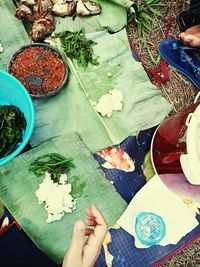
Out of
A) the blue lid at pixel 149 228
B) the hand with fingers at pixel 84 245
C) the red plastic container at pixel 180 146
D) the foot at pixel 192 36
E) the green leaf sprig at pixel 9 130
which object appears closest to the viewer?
the hand with fingers at pixel 84 245

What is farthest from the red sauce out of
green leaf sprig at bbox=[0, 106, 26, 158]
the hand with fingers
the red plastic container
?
the hand with fingers

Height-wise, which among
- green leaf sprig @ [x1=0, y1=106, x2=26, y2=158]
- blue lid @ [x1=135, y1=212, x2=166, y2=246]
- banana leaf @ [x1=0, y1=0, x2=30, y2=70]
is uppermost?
banana leaf @ [x1=0, y1=0, x2=30, y2=70]

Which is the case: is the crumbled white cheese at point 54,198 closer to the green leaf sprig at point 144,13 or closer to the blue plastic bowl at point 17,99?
the blue plastic bowl at point 17,99

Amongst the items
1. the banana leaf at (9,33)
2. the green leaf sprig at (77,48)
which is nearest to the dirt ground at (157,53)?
the green leaf sprig at (77,48)

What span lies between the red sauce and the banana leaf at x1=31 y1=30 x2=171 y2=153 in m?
0.07

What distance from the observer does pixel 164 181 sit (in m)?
2.23

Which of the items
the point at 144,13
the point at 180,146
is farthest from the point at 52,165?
the point at 144,13

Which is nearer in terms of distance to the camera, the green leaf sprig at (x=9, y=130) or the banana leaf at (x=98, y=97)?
the green leaf sprig at (x=9, y=130)

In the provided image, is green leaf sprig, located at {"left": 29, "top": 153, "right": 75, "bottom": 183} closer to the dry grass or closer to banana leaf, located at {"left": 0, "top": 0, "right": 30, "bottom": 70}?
banana leaf, located at {"left": 0, "top": 0, "right": 30, "bottom": 70}

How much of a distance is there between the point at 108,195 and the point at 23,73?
0.75 m

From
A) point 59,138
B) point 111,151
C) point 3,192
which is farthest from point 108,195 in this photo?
point 3,192

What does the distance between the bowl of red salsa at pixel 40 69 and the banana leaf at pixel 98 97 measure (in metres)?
0.07

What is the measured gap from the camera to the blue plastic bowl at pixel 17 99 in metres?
1.96

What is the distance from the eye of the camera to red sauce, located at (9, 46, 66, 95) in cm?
221
